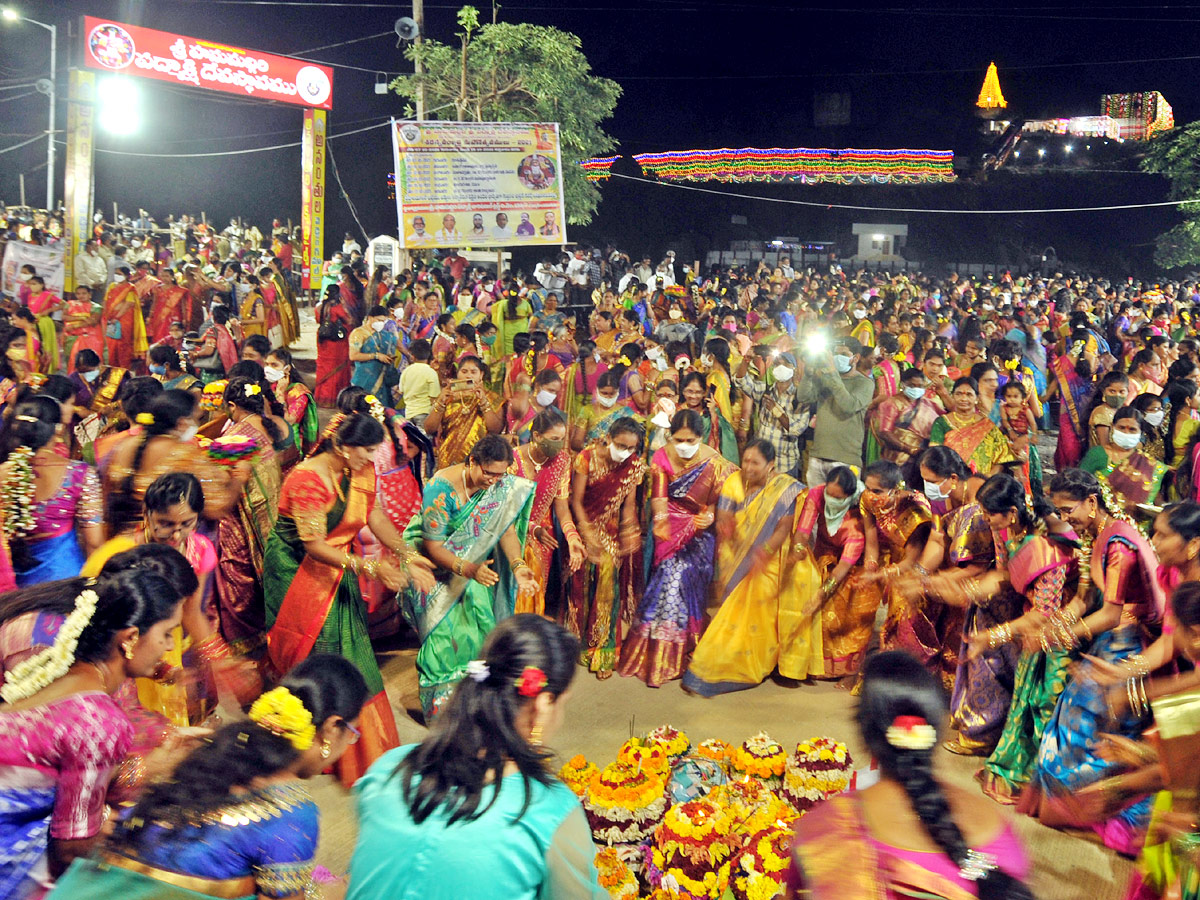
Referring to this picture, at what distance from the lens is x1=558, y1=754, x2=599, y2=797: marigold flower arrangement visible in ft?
10.6

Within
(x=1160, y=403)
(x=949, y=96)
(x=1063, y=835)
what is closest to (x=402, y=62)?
(x=949, y=96)

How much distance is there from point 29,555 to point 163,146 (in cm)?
2692

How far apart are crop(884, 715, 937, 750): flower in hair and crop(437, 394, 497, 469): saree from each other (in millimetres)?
4659

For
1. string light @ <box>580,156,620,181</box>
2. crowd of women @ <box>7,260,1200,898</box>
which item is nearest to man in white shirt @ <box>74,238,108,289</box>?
crowd of women @ <box>7,260,1200,898</box>

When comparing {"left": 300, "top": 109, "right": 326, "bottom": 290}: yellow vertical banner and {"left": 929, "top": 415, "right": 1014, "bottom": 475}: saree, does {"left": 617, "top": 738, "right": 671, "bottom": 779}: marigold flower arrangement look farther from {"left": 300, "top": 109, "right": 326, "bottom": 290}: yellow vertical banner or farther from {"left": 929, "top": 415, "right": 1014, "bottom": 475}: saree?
{"left": 300, "top": 109, "right": 326, "bottom": 290}: yellow vertical banner

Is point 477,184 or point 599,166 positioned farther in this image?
point 599,166

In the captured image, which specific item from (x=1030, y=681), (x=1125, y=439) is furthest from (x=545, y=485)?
(x=1125, y=439)

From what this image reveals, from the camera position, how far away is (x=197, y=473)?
4.24 metres

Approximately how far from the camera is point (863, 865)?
183 centimetres

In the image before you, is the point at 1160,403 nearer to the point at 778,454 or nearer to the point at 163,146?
the point at 778,454

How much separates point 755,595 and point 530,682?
3.11m

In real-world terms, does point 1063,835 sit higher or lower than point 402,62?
lower

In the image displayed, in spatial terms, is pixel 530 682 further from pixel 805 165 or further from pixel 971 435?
pixel 805 165

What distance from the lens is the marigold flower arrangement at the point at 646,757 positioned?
328 cm
